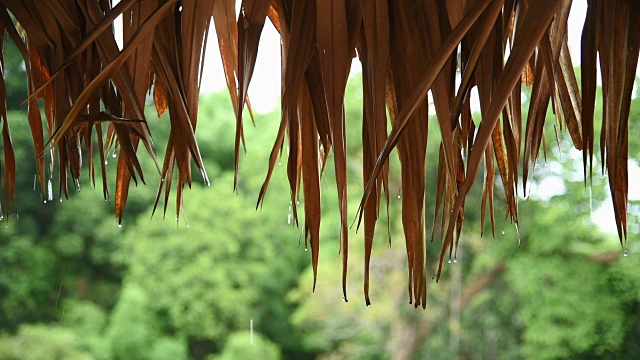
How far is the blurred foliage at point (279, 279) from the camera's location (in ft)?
23.1

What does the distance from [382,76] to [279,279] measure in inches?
293

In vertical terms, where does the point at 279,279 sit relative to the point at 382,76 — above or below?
above

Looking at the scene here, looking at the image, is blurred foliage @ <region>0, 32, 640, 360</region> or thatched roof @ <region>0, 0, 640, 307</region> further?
blurred foliage @ <region>0, 32, 640, 360</region>

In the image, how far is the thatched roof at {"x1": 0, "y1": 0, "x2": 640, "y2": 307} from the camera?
2.16ft

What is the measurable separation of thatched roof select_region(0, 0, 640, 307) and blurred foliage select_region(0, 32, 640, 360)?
6.07 meters

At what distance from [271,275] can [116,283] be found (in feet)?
4.86

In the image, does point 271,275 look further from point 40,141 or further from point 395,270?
point 40,141

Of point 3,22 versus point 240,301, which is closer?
point 3,22

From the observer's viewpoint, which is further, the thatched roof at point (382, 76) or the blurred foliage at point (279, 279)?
A: the blurred foliage at point (279, 279)

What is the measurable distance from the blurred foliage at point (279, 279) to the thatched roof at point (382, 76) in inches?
239

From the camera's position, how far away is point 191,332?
7918 millimetres

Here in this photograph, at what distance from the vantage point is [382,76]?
0.74 metres

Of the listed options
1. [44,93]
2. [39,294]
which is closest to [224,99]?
[39,294]

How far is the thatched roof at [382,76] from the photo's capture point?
0.66m
